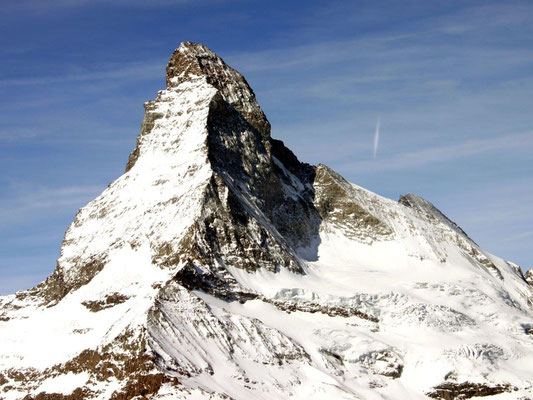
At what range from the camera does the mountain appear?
135500mm

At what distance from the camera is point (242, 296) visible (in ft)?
508

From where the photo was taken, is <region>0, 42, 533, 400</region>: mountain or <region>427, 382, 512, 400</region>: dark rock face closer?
<region>0, 42, 533, 400</region>: mountain

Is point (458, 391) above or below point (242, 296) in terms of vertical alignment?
below

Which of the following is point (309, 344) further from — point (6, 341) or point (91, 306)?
point (6, 341)

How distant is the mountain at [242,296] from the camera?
136m

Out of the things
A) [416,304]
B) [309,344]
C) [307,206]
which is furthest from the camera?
[307,206]

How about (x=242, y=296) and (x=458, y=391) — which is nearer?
(x=458, y=391)

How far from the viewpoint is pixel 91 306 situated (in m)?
157

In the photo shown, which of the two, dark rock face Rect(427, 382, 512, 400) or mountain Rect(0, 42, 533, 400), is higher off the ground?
mountain Rect(0, 42, 533, 400)

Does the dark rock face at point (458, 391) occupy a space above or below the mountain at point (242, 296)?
below

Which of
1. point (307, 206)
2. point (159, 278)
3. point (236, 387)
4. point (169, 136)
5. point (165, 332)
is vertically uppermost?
point (169, 136)

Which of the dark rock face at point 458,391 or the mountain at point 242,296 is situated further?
the dark rock face at point 458,391

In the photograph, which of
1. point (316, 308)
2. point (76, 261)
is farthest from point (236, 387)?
point (76, 261)

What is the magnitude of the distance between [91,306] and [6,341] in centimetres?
1543
